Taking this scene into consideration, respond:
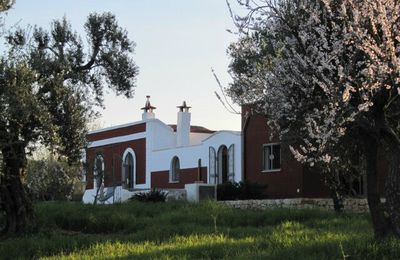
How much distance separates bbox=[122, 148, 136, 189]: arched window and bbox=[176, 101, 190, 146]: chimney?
3.44 meters

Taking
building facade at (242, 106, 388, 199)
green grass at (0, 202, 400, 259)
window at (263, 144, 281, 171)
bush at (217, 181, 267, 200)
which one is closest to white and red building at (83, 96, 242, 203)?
building facade at (242, 106, 388, 199)

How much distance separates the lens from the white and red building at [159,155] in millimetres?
32656

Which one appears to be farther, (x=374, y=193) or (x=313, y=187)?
(x=313, y=187)

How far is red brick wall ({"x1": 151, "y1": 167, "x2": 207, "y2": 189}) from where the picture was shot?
1357 inches

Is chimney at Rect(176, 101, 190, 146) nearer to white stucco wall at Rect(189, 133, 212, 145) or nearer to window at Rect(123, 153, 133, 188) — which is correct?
white stucco wall at Rect(189, 133, 212, 145)

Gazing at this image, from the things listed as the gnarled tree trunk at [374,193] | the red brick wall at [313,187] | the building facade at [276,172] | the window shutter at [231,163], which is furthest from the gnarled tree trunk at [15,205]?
the window shutter at [231,163]

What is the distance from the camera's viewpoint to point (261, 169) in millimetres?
28047

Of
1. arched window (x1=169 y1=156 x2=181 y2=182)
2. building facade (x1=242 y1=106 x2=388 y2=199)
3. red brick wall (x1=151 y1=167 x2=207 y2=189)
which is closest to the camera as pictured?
building facade (x1=242 y1=106 x2=388 y2=199)

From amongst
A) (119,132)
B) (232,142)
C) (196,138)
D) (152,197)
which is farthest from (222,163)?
(119,132)

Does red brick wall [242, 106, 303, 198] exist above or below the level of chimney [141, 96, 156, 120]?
below

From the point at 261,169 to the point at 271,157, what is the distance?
879 mm

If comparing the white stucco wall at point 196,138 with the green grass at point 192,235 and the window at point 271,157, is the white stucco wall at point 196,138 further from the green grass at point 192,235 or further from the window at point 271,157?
the green grass at point 192,235

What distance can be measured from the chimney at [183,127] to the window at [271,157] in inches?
439

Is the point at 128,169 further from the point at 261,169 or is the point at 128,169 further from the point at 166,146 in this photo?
the point at 261,169
